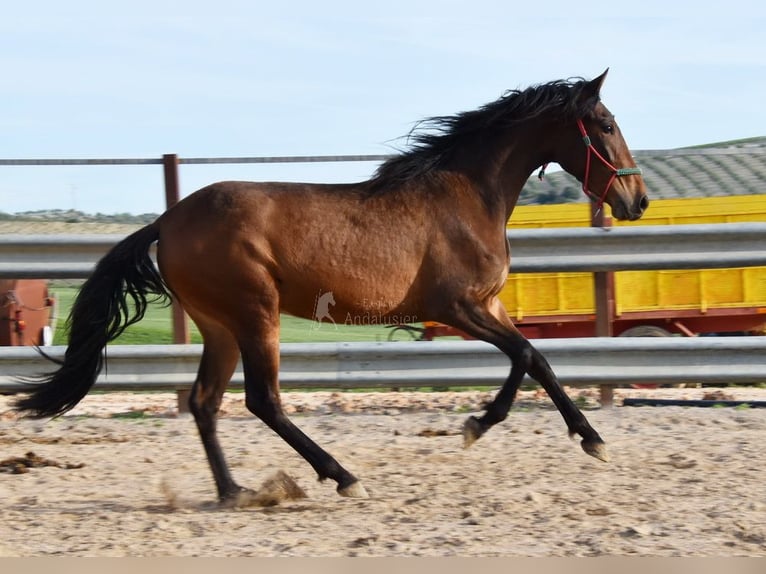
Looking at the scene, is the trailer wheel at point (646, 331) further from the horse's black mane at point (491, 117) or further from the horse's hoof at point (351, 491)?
the horse's hoof at point (351, 491)

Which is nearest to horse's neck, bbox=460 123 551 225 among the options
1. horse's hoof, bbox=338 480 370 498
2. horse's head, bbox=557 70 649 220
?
horse's head, bbox=557 70 649 220

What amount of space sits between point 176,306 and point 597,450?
3.14m

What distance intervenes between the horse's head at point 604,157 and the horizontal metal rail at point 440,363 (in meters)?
1.28

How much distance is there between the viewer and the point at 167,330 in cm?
925

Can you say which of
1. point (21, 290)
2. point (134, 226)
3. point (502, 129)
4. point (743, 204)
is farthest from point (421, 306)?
point (743, 204)

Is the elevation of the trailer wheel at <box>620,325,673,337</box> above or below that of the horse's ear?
below

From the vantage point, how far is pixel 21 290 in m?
10.3

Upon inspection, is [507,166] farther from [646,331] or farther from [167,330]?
[646,331]

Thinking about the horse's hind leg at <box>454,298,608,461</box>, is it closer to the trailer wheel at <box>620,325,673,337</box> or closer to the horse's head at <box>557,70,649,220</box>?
the horse's head at <box>557,70,649,220</box>

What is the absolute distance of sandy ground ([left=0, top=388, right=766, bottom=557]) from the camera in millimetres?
4066

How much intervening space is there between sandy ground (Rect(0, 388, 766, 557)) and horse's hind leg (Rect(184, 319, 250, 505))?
0.28 metres

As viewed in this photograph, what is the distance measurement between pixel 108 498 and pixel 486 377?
2.65 metres

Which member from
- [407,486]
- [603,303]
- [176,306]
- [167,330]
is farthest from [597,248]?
[167,330]

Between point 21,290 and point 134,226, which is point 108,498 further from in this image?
point 21,290
